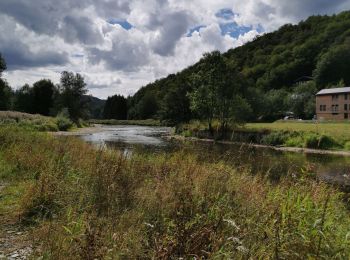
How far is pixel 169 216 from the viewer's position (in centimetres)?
629

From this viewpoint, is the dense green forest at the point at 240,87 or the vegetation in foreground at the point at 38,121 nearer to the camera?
the vegetation in foreground at the point at 38,121

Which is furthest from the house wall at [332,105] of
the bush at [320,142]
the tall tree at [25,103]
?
the tall tree at [25,103]

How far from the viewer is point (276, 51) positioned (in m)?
185

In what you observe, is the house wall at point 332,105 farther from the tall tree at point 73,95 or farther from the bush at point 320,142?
the tall tree at point 73,95

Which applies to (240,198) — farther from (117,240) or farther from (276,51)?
(276,51)

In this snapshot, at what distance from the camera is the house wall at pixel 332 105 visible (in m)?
91.2

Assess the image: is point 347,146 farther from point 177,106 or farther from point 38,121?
point 38,121

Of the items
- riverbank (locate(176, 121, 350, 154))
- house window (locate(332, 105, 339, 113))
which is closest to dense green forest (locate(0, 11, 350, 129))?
riverbank (locate(176, 121, 350, 154))

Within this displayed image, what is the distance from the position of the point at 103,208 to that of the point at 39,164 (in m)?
5.00

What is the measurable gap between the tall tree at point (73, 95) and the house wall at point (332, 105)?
61194 mm

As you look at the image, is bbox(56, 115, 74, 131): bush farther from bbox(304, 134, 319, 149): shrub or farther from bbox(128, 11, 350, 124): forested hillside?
bbox(304, 134, 319, 149): shrub

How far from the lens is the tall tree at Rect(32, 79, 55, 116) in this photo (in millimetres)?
102250

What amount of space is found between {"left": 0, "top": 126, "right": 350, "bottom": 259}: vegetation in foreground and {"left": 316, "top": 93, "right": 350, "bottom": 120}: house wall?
9020cm

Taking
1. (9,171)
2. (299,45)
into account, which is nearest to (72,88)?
(9,171)
